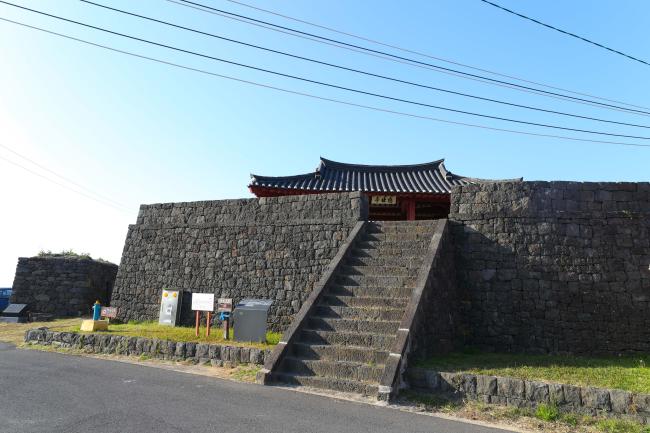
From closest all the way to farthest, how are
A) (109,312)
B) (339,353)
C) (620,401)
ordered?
1. (620,401)
2. (339,353)
3. (109,312)

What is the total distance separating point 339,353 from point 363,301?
130 cm

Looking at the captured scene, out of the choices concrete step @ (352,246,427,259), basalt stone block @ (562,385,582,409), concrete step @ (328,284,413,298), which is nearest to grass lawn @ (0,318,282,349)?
concrete step @ (328,284,413,298)

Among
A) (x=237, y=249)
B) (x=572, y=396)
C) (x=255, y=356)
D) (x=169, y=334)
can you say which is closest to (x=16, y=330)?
(x=169, y=334)

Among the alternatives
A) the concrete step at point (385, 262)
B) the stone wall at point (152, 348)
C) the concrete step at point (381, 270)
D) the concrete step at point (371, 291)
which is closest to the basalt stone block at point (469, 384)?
the concrete step at point (371, 291)

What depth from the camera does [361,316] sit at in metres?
7.04

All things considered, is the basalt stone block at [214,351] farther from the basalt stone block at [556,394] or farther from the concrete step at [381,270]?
the basalt stone block at [556,394]

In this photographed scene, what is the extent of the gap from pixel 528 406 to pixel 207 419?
11.9 feet

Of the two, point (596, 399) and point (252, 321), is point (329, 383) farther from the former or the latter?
point (596, 399)

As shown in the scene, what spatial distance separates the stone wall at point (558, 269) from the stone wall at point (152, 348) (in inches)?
168

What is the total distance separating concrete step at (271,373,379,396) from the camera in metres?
5.58

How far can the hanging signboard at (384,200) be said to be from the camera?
13022 millimetres

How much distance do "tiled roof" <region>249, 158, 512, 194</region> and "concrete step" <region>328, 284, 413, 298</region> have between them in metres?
5.69

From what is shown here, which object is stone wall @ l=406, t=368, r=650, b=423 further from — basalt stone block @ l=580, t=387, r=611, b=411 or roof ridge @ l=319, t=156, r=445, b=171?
roof ridge @ l=319, t=156, r=445, b=171

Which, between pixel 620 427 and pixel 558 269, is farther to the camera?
pixel 558 269
